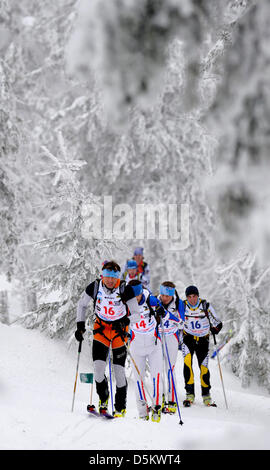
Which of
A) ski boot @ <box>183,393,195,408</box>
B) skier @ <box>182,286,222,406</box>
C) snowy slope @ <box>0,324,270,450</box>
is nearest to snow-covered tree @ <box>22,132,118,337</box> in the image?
snowy slope @ <box>0,324,270,450</box>

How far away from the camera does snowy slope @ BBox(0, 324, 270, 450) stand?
5.40 meters

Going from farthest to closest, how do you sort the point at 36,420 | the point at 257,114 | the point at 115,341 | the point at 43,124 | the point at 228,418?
1. the point at 43,124
2. the point at 228,418
3. the point at 115,341
4. the point at 36,420
5. the point at 257,114

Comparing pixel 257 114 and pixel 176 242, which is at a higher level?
pixel 257 114

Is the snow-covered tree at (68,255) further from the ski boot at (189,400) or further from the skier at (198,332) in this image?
the ski boot at (189,400)

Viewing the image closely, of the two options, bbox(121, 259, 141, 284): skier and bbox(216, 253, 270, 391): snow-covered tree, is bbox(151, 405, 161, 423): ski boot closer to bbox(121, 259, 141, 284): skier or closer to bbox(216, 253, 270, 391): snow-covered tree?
bbox(121, 259, 141, 284): skier

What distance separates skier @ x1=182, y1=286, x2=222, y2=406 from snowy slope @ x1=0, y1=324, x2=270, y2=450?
0.42m

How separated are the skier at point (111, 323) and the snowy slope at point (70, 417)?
42cm

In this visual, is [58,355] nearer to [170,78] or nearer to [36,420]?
[36,420]

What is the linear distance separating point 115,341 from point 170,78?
46.0ft

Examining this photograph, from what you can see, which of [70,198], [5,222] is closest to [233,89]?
[70,198]

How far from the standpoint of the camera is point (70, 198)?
1025cm

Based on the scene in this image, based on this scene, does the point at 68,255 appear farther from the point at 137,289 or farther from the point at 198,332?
the point at 137,289

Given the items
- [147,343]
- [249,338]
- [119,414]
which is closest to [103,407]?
[119,414]

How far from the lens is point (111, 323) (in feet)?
22.6
